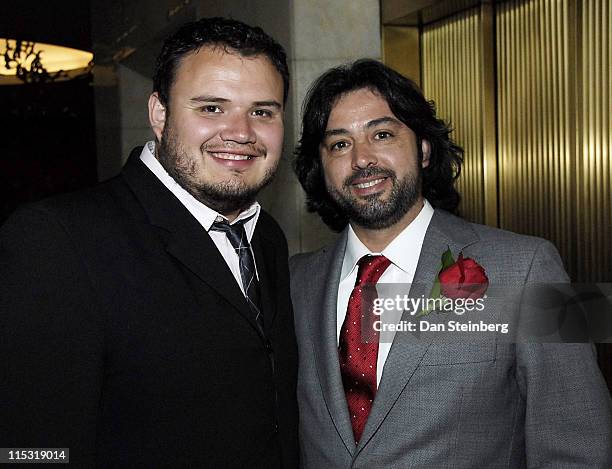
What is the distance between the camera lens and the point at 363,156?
8.18ft

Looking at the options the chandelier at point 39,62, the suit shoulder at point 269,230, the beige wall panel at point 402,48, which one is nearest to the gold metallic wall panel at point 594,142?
the beige wall panel at point 402,48

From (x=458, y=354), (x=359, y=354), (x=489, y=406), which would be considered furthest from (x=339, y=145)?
(x=489, y=406)

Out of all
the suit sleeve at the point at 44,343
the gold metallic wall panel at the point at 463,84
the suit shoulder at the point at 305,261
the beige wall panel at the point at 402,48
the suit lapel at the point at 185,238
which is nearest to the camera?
the suit sleeve at the point at 44,343

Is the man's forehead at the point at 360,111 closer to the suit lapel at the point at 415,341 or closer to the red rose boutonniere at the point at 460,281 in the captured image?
the suit lapel at the point at 415,341

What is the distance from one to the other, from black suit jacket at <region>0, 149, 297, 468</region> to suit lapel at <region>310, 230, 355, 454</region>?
143mm

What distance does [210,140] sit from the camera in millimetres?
2135

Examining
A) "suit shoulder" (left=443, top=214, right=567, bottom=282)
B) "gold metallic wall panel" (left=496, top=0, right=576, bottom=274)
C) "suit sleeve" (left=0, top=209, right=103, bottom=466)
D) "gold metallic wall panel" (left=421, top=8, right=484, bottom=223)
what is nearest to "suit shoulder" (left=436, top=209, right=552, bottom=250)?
"suit shoulder" (left=443, top=214, right=567, bottom=282)

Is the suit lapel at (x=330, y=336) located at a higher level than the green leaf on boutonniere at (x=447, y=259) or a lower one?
lower

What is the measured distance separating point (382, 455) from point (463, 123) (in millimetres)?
2555

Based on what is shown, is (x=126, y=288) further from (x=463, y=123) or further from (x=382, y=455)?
(x=463, y=123)

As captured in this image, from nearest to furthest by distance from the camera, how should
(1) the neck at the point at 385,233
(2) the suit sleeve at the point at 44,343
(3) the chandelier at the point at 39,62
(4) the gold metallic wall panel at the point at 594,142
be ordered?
1. (2) the suit sleeve at the point at 44,343
2. (1) the neck at the point at 385,233
3. (4) the gold metallic wall panel at the point at 594,142
4. (3) the chandelier at the point at 39,62

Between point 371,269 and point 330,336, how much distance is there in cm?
27

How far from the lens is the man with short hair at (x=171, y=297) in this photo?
1751 millimetres

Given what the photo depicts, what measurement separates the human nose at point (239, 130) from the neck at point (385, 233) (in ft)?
1.93
